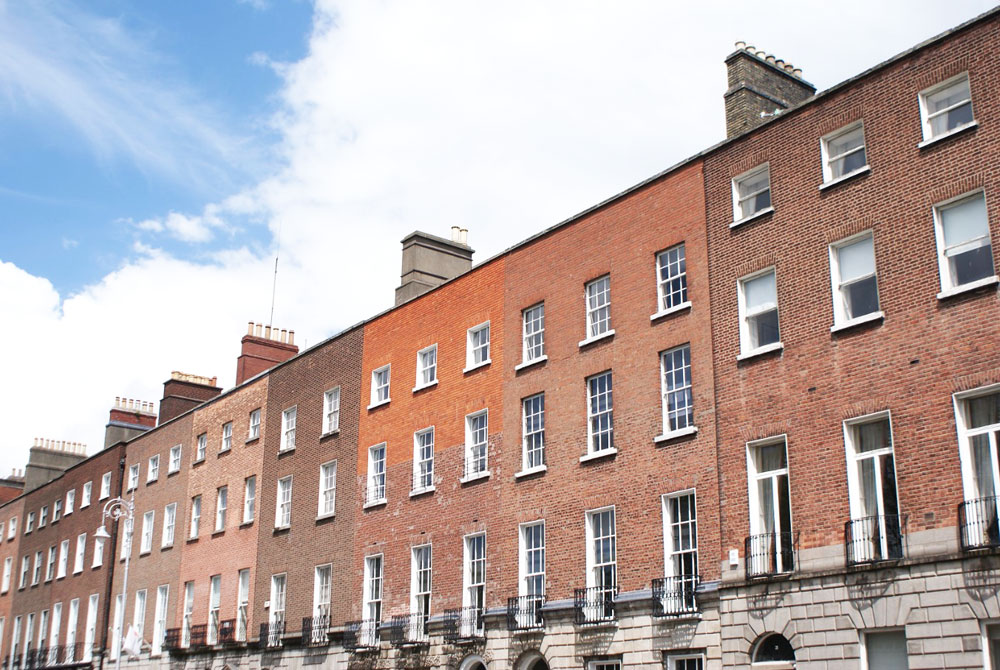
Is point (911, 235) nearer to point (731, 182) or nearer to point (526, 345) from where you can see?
point (731, 182)

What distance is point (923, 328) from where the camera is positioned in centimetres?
2092

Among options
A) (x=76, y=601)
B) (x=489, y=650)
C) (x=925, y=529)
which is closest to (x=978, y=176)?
(x=925, y=529)

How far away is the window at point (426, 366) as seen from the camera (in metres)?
34.4

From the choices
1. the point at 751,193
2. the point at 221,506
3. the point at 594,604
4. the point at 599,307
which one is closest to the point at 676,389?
the point at 599,307

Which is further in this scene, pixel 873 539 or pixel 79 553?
pixel 79 553

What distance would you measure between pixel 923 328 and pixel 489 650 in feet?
45.7

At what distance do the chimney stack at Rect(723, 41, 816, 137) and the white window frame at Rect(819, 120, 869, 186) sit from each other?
3.75 meters

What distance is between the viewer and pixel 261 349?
49625 mm

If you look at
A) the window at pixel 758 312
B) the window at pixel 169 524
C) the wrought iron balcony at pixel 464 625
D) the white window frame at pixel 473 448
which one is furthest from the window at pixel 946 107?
the window at pixel 169 524

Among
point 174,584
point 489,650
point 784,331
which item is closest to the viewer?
point 784,331

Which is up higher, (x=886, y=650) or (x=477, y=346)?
(x=477, y=346)

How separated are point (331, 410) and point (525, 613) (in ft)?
42.6

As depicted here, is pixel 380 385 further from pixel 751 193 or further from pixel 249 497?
pixel 751 193

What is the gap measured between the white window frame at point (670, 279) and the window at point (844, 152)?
4003mm
